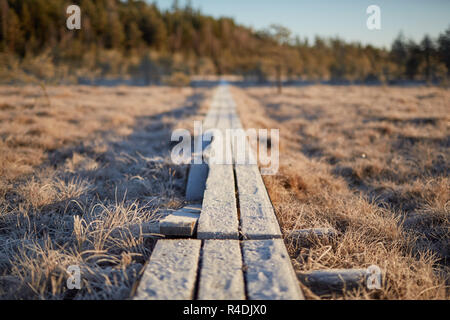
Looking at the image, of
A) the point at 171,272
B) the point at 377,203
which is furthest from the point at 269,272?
the point at 377,203

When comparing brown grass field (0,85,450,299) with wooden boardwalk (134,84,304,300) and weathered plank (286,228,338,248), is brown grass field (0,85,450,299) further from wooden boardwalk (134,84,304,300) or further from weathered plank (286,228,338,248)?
wooden boardwalk (134,84,304,300)

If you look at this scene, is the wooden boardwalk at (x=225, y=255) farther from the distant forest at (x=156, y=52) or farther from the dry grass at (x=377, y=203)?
the distant forest at (x=156, y=52)

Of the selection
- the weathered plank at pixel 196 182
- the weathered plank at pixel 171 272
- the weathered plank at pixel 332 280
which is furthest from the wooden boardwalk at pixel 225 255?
the weathered plank at pixel 196 182

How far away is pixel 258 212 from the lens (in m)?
2.37

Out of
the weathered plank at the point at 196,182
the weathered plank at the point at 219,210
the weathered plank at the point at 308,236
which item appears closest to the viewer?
the weathered plank at the point at 219,210

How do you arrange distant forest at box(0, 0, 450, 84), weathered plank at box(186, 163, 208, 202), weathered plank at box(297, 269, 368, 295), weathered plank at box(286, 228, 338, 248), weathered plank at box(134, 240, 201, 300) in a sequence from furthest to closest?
distant forest at box(0, 0, 450, 84), weathered plank at box(186, 163, 208, 202), weathered plank at box(286, 228, 338, 248), weathered plank at box(297, 269, 368, 295), weathered plank at box(134, 240, 201, 300)

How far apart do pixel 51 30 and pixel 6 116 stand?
217 ft

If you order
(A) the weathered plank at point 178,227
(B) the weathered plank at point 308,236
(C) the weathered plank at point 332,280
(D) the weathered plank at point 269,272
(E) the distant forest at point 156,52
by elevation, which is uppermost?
(E) the distant forest at point 156,52

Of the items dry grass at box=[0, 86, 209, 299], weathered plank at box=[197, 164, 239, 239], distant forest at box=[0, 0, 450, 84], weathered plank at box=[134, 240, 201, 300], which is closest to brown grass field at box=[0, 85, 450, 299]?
dry grass at box=[0, 86, 209, 299]

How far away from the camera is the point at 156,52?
51188 millimetres

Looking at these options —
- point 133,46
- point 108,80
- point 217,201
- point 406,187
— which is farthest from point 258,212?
point 133,46

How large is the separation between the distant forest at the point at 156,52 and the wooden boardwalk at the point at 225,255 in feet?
42.4

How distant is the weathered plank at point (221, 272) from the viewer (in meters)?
1.46

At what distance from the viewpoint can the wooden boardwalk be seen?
4.85 feet
